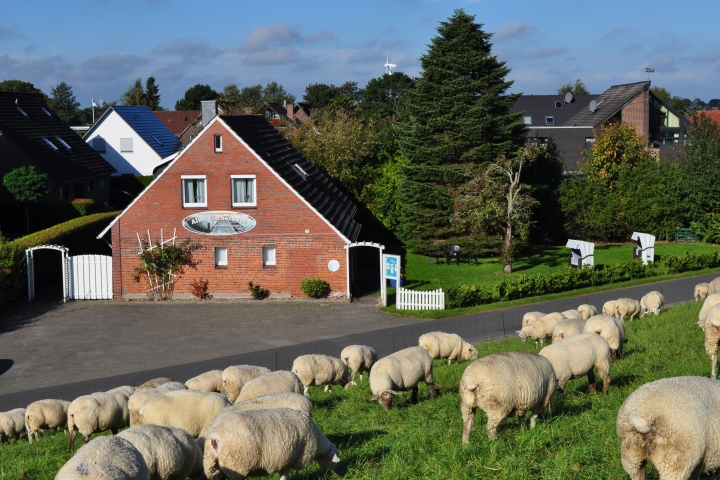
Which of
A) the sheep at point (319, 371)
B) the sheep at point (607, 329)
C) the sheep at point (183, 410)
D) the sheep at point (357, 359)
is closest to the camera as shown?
the sheep at point (183, 410)

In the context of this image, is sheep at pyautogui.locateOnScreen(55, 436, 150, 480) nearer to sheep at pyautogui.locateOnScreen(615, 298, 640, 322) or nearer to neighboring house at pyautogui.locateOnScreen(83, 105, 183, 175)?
sheep at pyautogui.locateOnScreen(615, 298, 640, 322)

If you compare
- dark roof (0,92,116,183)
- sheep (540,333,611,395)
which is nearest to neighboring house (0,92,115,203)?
dark roof (0,92,116,183)

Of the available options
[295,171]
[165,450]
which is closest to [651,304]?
[295,171]

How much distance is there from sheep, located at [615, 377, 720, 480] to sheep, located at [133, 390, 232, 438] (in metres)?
6.61

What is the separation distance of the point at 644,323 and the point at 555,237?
2627cm

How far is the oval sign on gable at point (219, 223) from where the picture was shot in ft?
119

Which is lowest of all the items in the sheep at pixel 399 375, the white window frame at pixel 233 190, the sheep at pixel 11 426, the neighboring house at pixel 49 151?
the sheep at pixel 11 426

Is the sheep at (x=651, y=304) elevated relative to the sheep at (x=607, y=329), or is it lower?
lower

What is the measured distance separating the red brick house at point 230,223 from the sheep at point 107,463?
25826mm

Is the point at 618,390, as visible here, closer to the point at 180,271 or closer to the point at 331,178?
the point at 180,271

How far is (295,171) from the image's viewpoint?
39.3 m

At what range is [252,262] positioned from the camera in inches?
1431

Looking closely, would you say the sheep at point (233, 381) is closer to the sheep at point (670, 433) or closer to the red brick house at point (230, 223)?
the sheep at point (670, 433)

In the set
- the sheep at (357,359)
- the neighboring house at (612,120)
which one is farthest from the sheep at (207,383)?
the neighboring house at (612,120)
